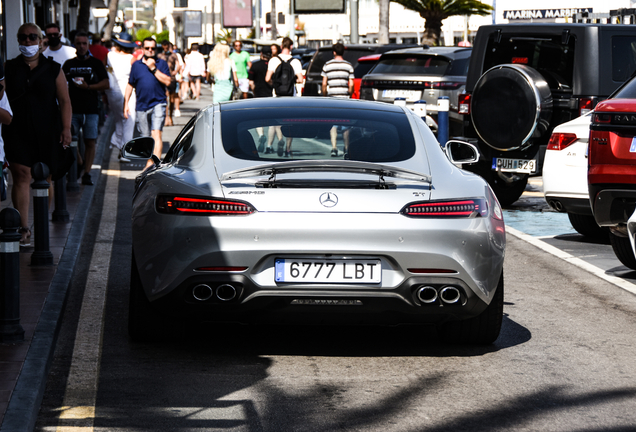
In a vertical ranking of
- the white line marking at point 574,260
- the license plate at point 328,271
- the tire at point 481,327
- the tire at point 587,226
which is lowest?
the white line marking at point 574,260

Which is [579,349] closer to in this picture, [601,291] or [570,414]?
[570,414]

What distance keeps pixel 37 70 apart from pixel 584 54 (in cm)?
600

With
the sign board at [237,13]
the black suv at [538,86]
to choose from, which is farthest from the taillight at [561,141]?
the sign board at [237,13]

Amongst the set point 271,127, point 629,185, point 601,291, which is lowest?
point 601,291

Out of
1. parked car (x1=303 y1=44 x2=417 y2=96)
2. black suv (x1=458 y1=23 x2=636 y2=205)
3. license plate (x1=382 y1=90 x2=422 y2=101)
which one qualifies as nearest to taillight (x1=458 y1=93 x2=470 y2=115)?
black suv (x1=458 y1=23 x2=636 y2=205)

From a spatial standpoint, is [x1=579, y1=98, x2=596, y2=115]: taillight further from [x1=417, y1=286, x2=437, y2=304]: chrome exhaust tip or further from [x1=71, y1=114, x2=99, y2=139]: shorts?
[x1=417, y1=286, x2=437, y2=304]: chrome exhaust tip

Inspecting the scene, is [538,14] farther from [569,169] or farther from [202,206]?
[202,206]

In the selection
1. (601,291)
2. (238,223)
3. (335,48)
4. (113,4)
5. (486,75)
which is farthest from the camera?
(113,4)

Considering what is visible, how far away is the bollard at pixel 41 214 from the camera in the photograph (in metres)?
7.74

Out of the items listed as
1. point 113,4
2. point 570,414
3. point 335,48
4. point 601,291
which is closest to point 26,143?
point 601,291

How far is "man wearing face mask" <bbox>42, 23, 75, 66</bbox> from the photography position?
13370mm

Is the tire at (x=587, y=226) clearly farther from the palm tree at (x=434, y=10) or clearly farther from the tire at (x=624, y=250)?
the palm tree at (x=434, y=10)

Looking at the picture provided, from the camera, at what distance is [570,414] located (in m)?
4.92

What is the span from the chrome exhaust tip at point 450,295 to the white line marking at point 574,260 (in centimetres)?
289
